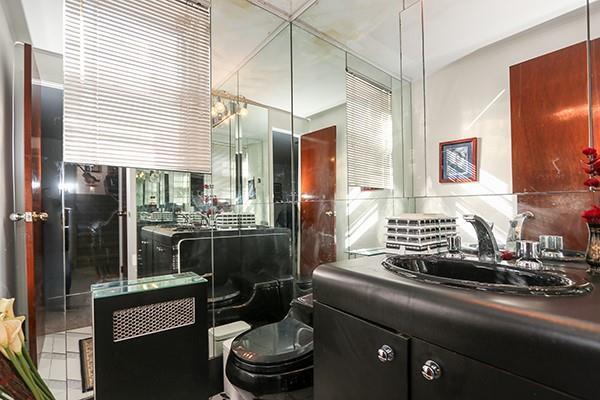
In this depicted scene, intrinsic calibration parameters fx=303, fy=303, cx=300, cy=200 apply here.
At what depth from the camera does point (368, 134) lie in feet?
7.14

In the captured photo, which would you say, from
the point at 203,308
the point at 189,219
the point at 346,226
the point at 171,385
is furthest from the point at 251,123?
the point at 171,385

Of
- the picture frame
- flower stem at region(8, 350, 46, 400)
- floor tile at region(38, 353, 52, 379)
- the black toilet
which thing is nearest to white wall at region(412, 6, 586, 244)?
the black toilet

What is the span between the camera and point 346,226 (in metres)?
2.29

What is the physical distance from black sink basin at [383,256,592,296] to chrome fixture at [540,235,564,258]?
0.27 meters

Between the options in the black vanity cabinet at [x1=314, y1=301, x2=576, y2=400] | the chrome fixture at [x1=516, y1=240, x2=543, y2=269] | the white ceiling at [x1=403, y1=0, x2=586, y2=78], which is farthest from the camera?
the white ceiling at [x1=403, y1=0, x2=586, y2=78]

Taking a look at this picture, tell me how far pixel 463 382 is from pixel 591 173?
97 cm

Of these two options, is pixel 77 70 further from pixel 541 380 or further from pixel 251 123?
pixel 541 380

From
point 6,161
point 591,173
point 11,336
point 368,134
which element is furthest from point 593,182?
point 6,161

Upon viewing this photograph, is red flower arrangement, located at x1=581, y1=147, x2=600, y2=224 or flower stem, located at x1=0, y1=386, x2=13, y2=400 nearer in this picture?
flower stem, located at x1=0, y1=386, x2=13, y2=400

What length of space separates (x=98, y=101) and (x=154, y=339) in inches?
46.1

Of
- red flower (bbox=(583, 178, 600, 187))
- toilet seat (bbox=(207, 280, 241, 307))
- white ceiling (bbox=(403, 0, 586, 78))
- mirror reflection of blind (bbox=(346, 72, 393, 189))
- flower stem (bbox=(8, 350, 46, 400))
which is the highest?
white ceiling (bbox=(403, 0, 586, 78))

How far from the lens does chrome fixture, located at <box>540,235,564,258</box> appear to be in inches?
47.1

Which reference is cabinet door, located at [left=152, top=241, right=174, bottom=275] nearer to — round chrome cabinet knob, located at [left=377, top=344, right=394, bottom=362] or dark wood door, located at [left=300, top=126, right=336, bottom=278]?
dark wood door, located at [left=300, top=126, right=336, bottom=278]

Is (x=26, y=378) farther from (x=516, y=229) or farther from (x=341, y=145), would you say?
(x=341, y=145)
